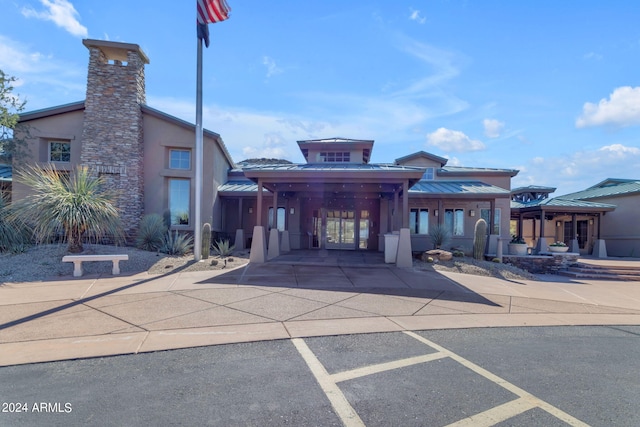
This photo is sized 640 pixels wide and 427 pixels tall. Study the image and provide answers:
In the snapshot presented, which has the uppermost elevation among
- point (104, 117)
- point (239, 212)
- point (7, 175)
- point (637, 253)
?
point (104, 117)

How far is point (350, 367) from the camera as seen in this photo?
13.7 ft

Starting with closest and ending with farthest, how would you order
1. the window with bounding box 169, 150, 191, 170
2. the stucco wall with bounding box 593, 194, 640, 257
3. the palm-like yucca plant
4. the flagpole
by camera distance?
the palm-like yucca plant, the flagpole, the window with bounding box 169, 150, 191, 170, the stucco wall with bounding box 593, 194, 640, 257

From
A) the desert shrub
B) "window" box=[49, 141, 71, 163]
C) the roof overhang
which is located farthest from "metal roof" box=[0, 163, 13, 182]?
the roof overhang

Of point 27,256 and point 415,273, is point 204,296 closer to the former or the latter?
point 415,273

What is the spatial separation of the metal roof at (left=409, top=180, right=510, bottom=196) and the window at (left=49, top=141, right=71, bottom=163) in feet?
58.1

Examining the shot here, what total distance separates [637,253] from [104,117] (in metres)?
31.2

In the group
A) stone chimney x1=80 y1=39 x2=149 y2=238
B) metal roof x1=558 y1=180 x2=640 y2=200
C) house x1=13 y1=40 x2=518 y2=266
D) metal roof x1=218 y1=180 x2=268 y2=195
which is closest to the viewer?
house x1=13 y1=40 x2=518 y2=266

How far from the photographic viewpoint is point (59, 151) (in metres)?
16.8

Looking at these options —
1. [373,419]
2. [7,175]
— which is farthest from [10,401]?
[7,175]

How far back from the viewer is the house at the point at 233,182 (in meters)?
15.1

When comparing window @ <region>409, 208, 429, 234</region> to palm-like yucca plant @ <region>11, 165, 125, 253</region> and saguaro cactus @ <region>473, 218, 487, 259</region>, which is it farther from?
palm-like yucca plant @ <region>11, 165, 125, 253</region>

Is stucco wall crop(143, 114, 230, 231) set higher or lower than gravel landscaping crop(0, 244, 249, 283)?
higher

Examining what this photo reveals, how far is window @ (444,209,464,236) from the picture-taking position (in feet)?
67.9

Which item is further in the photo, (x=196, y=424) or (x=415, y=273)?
(x=415, y=273)
